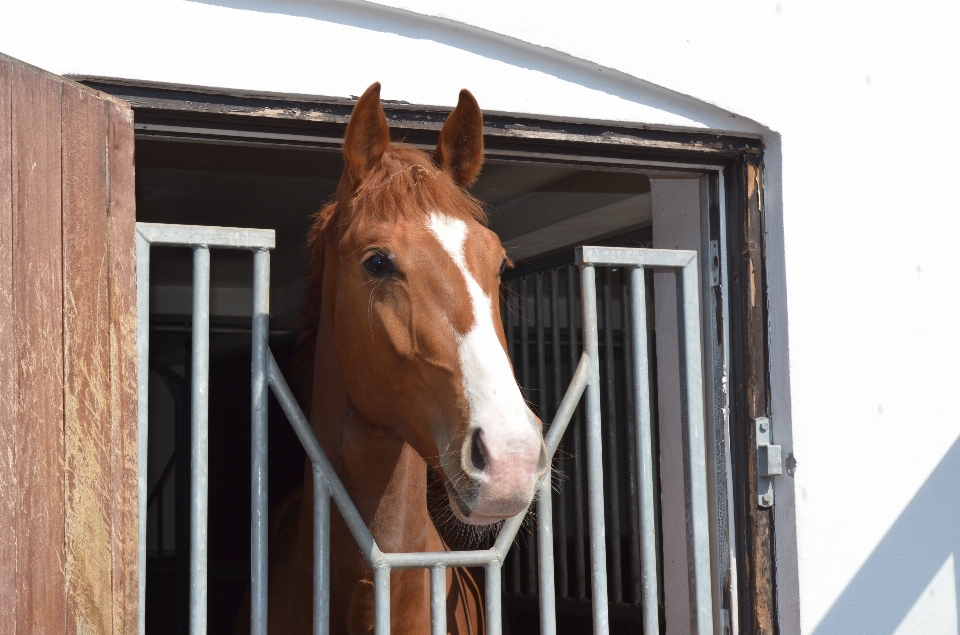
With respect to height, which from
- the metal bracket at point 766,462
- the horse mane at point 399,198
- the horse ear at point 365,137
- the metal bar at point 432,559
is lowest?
the metal bar at point 432,559

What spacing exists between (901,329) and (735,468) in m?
0.59

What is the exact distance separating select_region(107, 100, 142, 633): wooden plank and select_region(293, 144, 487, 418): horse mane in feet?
1.50

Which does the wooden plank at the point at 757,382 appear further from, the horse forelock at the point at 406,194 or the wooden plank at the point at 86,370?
the wooden plank at the point at 86,370

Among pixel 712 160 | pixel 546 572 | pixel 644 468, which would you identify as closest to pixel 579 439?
pixel 712 160

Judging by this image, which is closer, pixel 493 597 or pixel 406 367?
pixel 406 367

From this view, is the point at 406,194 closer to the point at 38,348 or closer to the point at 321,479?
the point at 321,479

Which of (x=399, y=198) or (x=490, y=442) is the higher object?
(x=399, y=198)

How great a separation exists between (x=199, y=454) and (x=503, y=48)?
1.24 meters

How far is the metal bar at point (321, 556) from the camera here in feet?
6.50

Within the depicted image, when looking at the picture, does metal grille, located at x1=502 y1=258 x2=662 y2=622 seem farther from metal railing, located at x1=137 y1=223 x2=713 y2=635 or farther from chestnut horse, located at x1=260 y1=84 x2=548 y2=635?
chestnut horse, located at x1=260 y1=84 x2=548 y2=635

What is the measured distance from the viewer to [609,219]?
4609 millimetres

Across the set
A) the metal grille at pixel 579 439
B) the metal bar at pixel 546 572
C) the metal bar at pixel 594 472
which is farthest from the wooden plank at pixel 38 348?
the metal grille at pixel 579 439

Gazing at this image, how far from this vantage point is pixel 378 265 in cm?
197

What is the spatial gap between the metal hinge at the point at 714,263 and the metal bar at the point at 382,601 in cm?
123
